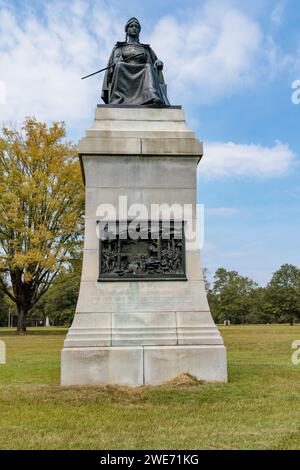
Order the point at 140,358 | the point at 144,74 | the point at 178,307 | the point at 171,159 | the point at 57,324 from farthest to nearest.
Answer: the point at 57,324 → the point at 144,74 → the point at 171,159 → the point at 178,307 → the point at 140,358

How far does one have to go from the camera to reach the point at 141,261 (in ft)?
32.2

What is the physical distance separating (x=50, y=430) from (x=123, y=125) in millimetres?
6730

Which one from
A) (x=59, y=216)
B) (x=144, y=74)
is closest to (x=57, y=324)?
(x=59, y=216)

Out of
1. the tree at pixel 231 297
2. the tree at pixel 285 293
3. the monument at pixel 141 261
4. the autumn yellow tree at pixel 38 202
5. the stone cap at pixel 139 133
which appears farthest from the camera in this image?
the tree at pixel 231 297

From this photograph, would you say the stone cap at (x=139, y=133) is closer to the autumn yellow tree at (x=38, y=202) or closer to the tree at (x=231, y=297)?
the autumn yellow tree at (x=38, y=202)

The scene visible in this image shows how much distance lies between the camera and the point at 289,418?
641cm

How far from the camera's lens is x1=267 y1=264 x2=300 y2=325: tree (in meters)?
82.2

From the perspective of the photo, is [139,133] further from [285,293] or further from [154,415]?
[285,293]

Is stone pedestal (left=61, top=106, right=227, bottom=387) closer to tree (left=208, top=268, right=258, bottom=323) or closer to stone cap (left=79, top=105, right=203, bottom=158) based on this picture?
stone cap (left=79, top=105, right=203, bottom=158)

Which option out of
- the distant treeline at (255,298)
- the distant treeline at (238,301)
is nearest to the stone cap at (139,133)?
the distant treeline at (238,301)

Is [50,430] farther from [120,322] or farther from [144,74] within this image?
[144,74]

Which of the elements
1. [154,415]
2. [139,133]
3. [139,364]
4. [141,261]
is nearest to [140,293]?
[141,261]

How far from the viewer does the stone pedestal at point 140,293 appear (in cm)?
902

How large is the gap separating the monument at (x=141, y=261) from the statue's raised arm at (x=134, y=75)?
392 millimetres
